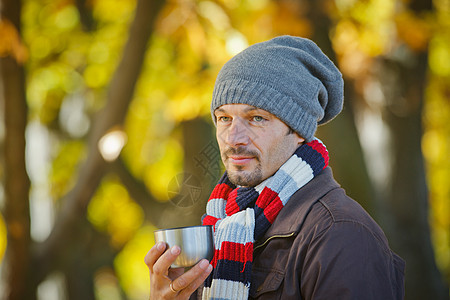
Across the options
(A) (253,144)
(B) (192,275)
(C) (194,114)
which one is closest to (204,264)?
(B) (192,275)

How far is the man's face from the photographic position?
7.06 ft

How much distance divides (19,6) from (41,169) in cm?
414

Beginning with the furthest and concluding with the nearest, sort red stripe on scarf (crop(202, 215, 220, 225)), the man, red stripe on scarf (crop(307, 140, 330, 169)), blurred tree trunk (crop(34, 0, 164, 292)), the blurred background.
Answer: blurred tree trunk (crop(34, 0, 164, 292)) → the blurred background → red stripe on scarf (crop(202, 215, 220, 225)) → red stripe on scarf (crop(307, 140, 330, 169)) → the man

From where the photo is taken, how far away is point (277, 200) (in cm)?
210

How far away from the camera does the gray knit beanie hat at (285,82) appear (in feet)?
7.02

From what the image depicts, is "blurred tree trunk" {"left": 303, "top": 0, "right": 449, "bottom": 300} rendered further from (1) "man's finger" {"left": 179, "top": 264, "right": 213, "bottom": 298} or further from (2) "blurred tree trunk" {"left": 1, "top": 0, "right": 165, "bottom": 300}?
(1) "man's finger" {"left": 179, "top": 264, "right": 213, "bottom": 298}

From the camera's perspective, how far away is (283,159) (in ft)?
7.21

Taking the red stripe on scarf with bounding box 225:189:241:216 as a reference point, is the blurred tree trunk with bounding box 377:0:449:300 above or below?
below

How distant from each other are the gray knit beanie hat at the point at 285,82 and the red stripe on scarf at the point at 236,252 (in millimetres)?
529

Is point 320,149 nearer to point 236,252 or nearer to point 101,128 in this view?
point 236,252

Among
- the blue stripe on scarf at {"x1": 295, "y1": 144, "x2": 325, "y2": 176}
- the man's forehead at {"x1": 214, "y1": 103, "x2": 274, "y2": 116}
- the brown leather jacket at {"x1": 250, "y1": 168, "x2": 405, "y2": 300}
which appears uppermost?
the man's forehead at {"x1": 214, "y1": 103, "x2": 274, "y2": 116}

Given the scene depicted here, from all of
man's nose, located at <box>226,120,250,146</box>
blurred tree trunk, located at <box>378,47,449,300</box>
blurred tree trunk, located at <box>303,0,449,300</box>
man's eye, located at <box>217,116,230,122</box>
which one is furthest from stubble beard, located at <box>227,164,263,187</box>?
blurred tree trunk, located at <box>378,47,449,300</box>

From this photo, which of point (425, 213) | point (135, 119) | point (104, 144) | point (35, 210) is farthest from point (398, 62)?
point (135, 119)

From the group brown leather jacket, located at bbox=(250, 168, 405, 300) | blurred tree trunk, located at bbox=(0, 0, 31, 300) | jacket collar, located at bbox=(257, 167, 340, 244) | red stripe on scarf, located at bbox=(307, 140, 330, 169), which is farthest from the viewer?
blurred tree trunk, located at bbox=(0, 0, 31, 300)
